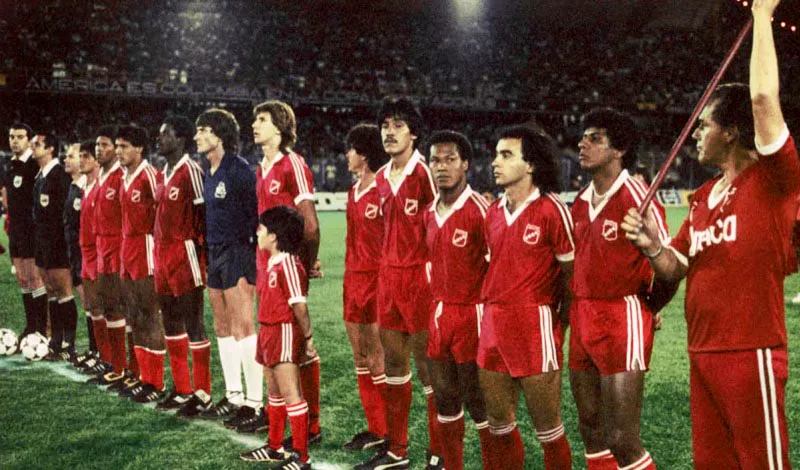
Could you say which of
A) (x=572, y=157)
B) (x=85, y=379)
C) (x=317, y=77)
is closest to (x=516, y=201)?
(x=85, y=379)

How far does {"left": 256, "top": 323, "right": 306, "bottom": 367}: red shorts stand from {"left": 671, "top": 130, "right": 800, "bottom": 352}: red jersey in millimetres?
2827

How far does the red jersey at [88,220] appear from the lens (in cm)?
808

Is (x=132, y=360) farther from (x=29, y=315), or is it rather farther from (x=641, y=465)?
(x=641, y=465)

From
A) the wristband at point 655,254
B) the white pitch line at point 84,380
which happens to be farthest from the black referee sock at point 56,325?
the wristband at point 655,254

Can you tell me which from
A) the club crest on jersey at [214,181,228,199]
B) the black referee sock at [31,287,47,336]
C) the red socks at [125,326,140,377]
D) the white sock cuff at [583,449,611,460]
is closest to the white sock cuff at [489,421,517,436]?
the white sock cuff at [583,449,611,460]

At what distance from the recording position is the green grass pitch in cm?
574

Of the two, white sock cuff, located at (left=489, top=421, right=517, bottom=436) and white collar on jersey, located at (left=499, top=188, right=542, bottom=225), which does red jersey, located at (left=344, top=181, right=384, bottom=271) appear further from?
white sock cuff, located at (left=489, top=421, right=517, bottom=436)

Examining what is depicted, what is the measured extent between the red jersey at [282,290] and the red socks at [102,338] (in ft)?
11.6

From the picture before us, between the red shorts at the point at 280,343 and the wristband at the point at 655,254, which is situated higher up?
the wristband at the point at 655,254

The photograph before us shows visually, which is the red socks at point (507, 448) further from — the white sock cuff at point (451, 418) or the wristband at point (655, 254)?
the wristband at point (655, 254)

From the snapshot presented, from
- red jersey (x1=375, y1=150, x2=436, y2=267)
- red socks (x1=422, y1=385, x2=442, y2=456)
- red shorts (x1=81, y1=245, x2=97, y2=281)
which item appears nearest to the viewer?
red socks (x1=422, y1=385, x2=442, y2=456)

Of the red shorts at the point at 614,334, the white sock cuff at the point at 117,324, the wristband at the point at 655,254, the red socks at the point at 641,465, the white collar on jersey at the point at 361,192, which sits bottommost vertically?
the red socks at the point at 641,465

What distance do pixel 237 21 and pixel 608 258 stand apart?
1535 inches

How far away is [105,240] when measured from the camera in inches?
305
